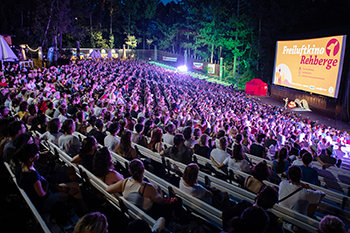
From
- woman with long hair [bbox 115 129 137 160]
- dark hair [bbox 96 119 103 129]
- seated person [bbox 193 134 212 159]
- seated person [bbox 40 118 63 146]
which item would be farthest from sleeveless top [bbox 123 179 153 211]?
dark hair [bbox 96 119 103 129]

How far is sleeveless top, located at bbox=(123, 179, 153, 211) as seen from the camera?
265 centimetres

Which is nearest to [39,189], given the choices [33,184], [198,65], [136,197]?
[33,184]

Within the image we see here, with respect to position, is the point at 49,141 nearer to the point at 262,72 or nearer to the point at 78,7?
the point at 262,72

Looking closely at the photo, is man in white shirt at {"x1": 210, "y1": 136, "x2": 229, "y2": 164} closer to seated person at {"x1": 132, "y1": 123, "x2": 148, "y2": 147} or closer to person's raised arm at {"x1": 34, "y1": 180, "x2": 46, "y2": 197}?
seated person at {"x1": 132, "y1": 123, "x2": 148, "y2": 147}

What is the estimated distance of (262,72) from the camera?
35.8m

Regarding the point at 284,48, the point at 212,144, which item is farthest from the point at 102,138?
the point at 284,48

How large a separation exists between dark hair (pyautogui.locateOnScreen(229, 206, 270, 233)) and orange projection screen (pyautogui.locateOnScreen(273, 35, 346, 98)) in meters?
18.7

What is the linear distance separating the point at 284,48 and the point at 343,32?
6.91 metres

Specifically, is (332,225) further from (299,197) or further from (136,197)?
(136,197)

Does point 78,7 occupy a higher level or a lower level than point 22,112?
higher

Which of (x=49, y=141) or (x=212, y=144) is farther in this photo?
(x=212, y=144)

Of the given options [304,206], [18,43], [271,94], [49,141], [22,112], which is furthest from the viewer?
[271,94]

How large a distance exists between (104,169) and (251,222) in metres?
1.92

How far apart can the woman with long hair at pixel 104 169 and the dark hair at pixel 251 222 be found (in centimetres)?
172
